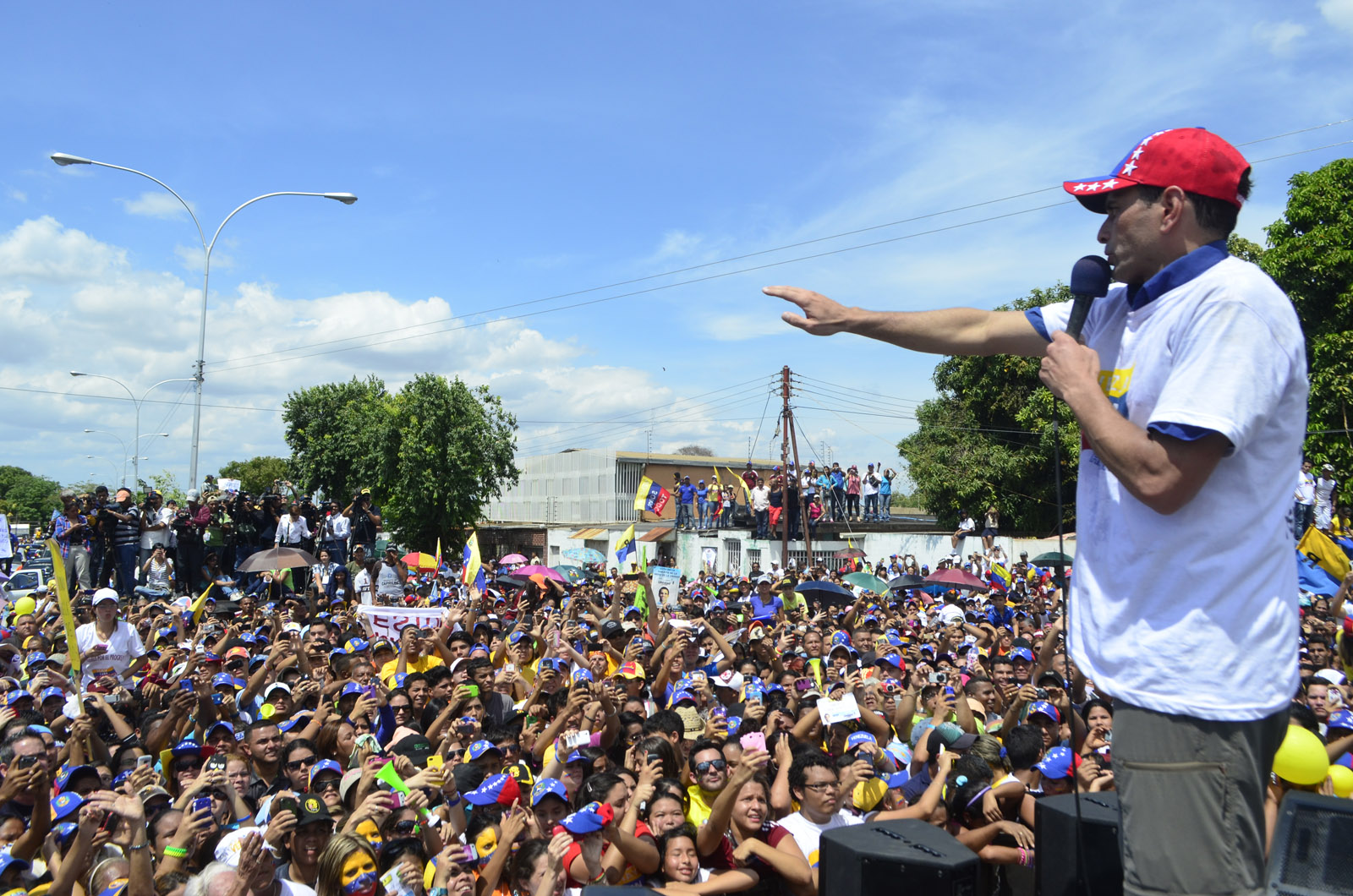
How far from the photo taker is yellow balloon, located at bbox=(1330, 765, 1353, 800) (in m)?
4.60

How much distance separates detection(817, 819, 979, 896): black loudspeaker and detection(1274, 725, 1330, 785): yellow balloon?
200cm

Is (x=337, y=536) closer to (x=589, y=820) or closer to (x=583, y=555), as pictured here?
(x=583, y=555)

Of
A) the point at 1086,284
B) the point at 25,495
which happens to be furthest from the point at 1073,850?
the point at 25,495

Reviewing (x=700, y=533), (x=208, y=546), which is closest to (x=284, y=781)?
(x=208, y=546)

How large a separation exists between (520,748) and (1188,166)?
227 inches

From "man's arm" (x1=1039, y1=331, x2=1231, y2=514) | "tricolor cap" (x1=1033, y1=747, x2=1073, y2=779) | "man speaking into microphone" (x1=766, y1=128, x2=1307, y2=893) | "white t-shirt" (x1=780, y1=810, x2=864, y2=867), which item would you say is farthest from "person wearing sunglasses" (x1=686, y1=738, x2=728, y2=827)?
"man's arm" (x1=1039, y1=331, x2=1231, y2=514)

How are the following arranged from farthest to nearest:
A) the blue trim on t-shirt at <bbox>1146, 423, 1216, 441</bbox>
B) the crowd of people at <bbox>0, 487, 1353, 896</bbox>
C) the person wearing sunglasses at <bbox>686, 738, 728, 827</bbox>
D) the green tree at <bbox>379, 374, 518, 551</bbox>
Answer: the green tree at <bbox>379, 374, 518, 551</bbox> → the person wearing sunglasses at <bbox>686, 738, 728, 827</bbox> → the crowd of people at <bbox>0, 487, 1353, 896</bbox> → the blue trim on t-shirt at <bbox>1146, 423, 1216, 441</bbox>

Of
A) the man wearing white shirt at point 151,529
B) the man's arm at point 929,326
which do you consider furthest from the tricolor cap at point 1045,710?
the man wearing white shirt at point 151,529

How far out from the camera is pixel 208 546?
17469mm

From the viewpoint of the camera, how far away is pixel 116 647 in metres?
9.09

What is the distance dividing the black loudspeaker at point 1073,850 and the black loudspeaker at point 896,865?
0.20 m

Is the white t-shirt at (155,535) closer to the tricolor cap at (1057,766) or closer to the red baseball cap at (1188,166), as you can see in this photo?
the tricolor cap at (1057,766)

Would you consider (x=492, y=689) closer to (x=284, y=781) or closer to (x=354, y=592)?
(x=284, y=781)

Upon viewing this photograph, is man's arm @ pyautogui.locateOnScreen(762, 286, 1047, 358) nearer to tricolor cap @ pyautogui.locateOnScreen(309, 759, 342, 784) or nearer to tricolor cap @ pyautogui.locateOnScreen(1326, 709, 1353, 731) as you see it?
tricolor cap @ pyautogui.locateOnScreen(309, 759, 342, 784)
